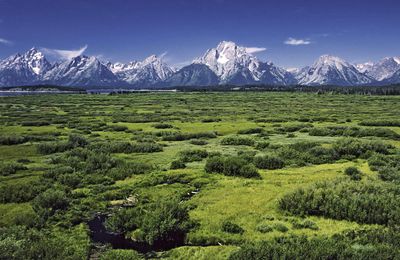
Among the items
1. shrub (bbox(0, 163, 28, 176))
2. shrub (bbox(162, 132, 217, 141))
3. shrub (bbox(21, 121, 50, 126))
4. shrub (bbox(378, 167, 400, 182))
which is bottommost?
shrub (bbox(21, 121, 50, 126))

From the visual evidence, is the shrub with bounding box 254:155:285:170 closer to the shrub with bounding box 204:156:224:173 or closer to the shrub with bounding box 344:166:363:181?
the shrub with bounding box 204:156:224:173

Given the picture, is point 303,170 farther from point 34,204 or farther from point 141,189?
point 34,204

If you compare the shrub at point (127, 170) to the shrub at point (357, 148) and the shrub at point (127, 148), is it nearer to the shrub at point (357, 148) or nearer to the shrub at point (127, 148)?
the shrub at point (127, 148)

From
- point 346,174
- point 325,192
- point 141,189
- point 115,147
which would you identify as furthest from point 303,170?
point 115,147

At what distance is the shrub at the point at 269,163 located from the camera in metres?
34.6

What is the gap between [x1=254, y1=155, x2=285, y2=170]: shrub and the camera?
34562 millimetres

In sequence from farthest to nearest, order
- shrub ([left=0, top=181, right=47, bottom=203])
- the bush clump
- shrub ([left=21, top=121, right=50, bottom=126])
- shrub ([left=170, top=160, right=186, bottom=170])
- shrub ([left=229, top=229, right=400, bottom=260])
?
shrub ([left=21, top=121, right=50, bottom=126])
shrub ([left=170, top=160, right=186, bottom=170])
the bush clump
shrub ([left=0, top=181, right=47, bottom=203])
shrub ([left=229, top=229, right=400, bottom=260])

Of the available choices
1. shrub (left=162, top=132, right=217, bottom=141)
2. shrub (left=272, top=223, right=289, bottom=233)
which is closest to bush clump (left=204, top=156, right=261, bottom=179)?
shrub (left=272, top=223, right=289, bottom=233)

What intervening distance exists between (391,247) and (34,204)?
19.6 m

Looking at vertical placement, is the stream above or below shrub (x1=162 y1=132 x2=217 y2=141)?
below

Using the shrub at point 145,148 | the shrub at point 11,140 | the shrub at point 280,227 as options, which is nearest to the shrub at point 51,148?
the shrub at point 11,140

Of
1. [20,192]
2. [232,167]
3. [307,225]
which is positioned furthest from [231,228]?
[20,192]

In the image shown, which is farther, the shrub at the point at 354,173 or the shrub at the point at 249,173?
the shrub at the point at 249,173

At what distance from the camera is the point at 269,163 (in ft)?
114
